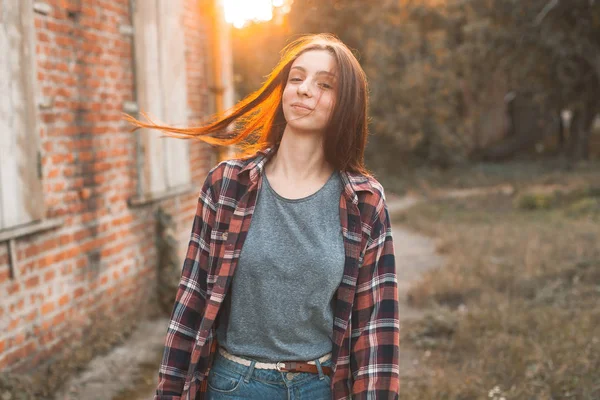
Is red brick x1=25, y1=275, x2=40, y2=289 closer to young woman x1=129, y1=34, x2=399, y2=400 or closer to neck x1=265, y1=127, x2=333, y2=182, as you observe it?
young woman x1=129, y1=34, x2=399, y2=400

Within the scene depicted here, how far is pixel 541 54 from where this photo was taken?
16.6m

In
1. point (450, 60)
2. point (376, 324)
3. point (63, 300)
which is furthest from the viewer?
point (450, 60)

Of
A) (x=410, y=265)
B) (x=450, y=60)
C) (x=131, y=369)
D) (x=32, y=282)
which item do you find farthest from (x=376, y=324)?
(x=450, y=60)

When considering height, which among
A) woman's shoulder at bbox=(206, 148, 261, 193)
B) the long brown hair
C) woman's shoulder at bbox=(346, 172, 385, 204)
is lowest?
woman's shoulder at bbox=(346, 172, 385, 204)

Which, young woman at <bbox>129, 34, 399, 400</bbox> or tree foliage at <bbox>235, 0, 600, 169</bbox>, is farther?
tree foliage at <bbox>235, 0, 600, 169</bbox>

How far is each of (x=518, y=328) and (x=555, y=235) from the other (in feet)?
16.4

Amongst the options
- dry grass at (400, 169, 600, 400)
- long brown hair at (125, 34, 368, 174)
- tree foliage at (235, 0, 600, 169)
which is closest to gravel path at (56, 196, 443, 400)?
dry grass at (400, 169, 600, 400)

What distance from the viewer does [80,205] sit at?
5.69 m

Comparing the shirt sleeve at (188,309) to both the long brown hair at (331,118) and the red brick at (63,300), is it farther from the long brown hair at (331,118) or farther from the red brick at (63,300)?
the red brick at (63,300)

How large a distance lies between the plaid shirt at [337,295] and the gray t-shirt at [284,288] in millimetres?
45

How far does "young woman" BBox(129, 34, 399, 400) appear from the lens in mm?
2436

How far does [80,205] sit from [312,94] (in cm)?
362

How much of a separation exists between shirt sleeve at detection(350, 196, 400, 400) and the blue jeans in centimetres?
13

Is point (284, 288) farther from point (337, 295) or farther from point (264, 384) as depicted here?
point (264, 384)
